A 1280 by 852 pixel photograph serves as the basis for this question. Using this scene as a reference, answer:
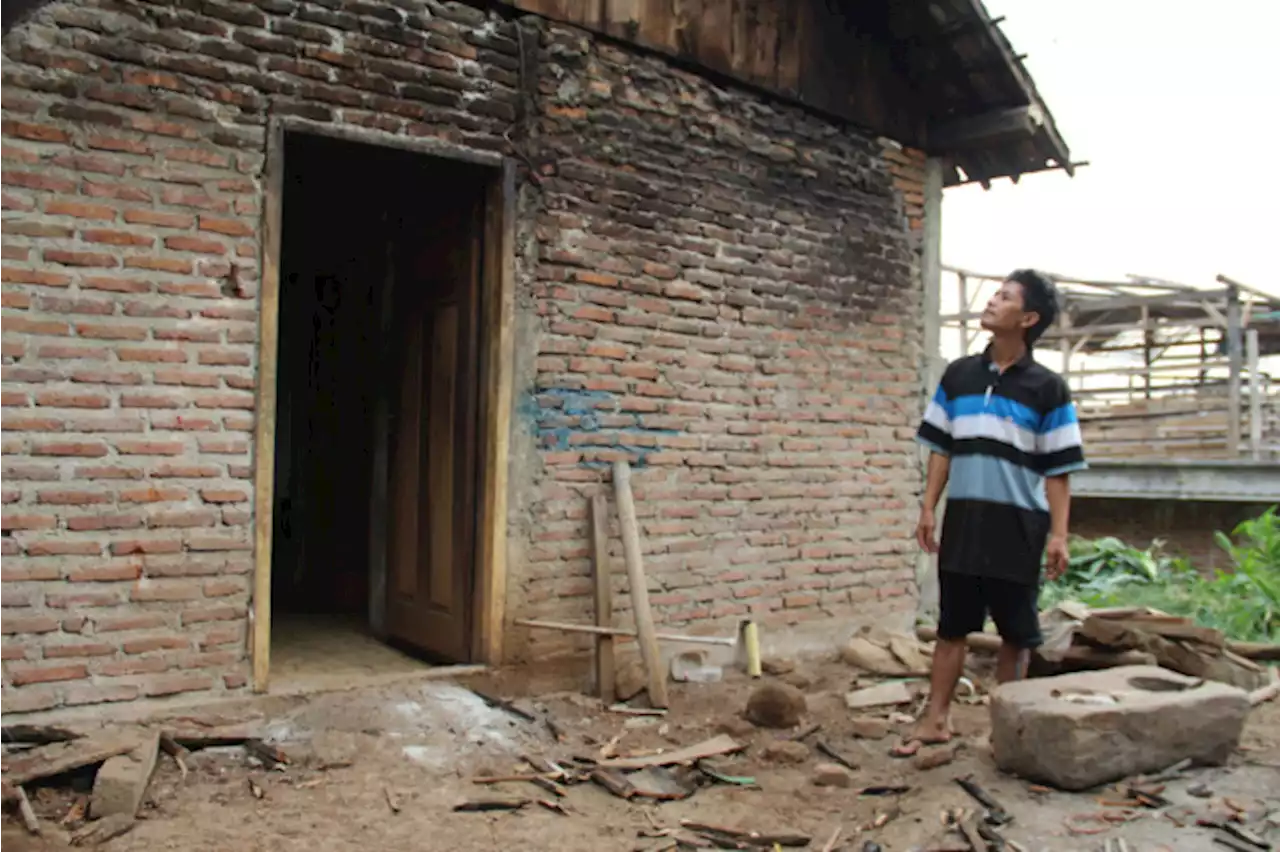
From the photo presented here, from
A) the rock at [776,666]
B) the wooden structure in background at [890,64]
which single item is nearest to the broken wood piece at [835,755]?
the rock at [776,666]

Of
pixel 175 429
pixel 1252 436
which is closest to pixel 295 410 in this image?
pixel 175 429

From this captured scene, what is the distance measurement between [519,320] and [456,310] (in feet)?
1.51

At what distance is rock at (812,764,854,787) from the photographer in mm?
4219

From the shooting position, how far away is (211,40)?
4.28 m

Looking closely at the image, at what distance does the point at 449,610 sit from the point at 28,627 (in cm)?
200

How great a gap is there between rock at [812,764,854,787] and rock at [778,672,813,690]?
58.5 inches

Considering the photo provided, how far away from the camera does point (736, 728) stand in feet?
16.3

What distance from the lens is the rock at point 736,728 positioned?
4.90 m

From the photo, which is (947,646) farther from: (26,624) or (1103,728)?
(26,624)

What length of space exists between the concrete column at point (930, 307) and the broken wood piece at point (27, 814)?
5.31 meters

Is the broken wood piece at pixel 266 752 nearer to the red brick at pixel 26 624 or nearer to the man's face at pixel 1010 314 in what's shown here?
the red brick at pixel 26 624

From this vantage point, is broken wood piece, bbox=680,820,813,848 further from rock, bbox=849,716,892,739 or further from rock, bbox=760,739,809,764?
rock, bbox=849,716,892,739

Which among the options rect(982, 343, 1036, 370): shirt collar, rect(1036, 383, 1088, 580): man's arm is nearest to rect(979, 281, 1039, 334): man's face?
rect(982, 343, 1036, 370): shirt collar

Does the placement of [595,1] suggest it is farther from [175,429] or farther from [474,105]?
[175,429]
